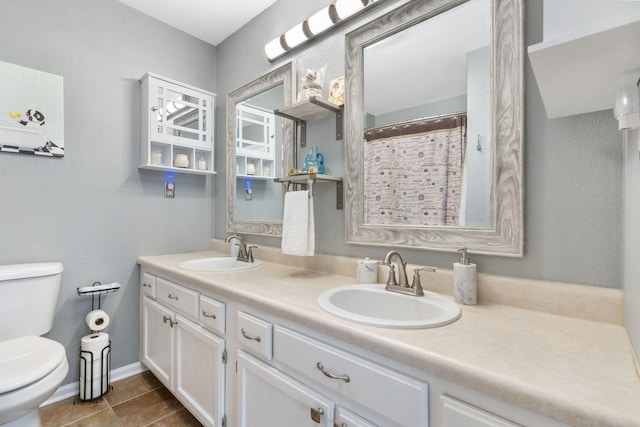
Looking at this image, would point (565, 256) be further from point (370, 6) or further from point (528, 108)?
point (370, 6)

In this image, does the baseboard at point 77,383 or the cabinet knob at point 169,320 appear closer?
the cabinet knob at point 169,320

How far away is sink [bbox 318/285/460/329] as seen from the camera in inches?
37.1

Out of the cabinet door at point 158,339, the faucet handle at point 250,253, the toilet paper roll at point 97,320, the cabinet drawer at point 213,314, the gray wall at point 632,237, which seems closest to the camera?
the gray wall at point 632,237

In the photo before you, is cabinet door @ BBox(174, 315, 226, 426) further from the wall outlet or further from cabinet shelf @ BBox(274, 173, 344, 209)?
the wall outlet

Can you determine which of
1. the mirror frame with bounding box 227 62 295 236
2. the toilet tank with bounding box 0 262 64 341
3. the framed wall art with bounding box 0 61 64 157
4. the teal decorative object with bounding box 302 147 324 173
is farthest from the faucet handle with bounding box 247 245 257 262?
the framed wall art with bounding box 0 61 64 157

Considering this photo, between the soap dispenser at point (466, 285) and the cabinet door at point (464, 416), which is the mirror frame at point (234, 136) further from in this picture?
the cabinet door at point (464, 416)

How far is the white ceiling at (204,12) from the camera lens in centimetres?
196

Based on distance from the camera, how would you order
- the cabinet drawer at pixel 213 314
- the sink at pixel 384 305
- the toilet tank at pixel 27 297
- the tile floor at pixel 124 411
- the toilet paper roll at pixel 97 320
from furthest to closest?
1. the toilet paper roll at pixel 97 320
2. the tile floor at pixel 124 411
3. the toilet tank at pixel 27 297
4. the cabinet drawer at pixel 213 314
5. the sink at pixel 384 305

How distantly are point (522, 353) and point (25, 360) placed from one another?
179cm

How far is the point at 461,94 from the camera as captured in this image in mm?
1171

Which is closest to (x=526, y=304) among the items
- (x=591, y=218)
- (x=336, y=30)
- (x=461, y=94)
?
(x=591, y=218)

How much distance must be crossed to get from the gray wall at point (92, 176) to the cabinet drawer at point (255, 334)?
1268 mm

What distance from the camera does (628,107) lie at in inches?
23.9

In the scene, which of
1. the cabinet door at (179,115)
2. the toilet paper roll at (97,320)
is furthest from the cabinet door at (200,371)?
the cabinet door at (179,115)
